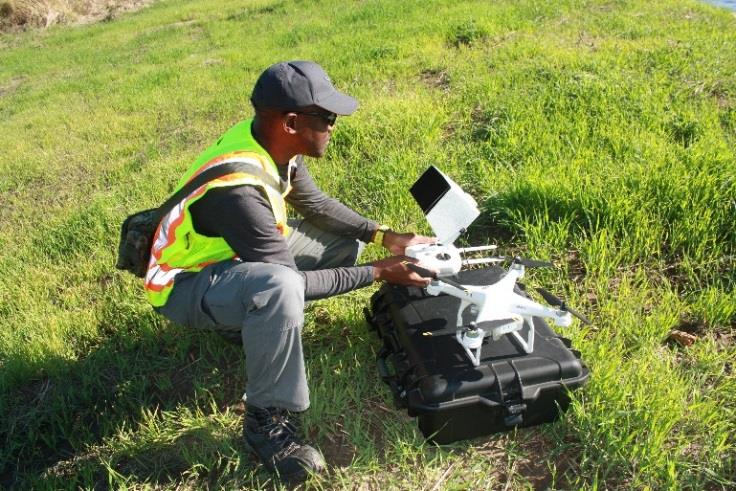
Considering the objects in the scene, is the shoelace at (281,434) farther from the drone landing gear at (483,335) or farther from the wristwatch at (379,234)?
the wristwatch at (379,234)

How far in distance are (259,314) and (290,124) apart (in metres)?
0.74

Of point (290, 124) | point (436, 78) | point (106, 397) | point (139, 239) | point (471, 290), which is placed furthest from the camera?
point (436, 78)

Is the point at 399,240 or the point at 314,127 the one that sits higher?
the point at 314,127

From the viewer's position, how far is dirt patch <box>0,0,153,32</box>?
18.1m

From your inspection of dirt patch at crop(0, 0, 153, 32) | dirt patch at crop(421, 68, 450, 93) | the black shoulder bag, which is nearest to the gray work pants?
the black shoulder bag

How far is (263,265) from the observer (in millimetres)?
2031

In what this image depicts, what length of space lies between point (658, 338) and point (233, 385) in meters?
1.85

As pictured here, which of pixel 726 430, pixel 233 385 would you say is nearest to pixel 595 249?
pixel 726 430

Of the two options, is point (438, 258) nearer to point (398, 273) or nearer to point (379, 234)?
A: point (398, 273)

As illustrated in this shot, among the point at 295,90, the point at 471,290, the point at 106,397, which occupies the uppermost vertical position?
the point at 295,90

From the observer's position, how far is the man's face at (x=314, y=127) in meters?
2.11

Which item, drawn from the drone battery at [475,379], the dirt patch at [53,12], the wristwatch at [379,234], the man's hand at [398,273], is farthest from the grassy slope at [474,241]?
the dirt patch at [53,12]

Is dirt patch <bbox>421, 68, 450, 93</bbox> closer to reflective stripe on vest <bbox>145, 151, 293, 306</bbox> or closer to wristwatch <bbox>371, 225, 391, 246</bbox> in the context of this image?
wristwatch <bbox>371, 225, 391, 246</bbox>

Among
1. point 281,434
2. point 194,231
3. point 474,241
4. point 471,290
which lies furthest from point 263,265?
point 474,241
